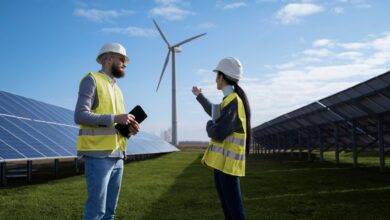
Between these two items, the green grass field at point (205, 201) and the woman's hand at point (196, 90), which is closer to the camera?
the woman's hand at point (196, 90)

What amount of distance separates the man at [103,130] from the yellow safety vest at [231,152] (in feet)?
3.10

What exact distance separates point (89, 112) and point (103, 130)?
254 millimetres

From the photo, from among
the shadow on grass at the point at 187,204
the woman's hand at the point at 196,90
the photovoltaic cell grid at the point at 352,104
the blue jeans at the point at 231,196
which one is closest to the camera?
the blue jeans at the point at 231,196

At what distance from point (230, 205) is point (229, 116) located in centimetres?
94

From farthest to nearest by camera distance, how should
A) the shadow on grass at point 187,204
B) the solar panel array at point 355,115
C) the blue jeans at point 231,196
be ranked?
the solar panel array at point 355,115
the shadow on grass at point 187,204
the blue jeans at point 231,196

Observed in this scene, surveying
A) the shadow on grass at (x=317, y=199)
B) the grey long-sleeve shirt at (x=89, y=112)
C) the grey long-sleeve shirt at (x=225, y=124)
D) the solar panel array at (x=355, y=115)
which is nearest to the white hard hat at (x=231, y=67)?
the grey long-sleeve shirt at (x=225, y=124)

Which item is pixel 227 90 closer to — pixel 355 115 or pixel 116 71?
pixel 116 71

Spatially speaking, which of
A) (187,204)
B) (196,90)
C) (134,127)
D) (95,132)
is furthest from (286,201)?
(95,132)

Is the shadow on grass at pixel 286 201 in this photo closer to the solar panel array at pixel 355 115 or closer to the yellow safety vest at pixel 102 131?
the yellow safety vest at pixel 102 131

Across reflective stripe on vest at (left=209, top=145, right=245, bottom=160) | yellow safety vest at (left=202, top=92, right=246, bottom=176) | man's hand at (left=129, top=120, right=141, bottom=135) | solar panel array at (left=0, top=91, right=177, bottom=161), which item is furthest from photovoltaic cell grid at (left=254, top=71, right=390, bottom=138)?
man's hand at (left=129, top=120, right=141, bottom=135)

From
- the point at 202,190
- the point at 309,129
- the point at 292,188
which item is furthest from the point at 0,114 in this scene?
the point at 309,129

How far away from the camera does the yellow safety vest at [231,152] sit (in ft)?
14.0

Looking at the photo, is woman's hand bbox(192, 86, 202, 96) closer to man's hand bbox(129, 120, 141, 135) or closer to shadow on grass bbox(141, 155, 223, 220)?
man's hand bbox(129, 120, 141, 135)

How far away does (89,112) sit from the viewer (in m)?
3.83
